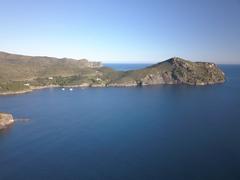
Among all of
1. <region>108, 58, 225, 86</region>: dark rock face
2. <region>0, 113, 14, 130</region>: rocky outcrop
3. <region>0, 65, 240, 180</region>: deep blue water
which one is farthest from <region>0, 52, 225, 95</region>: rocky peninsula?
<region>0, 113, 14, 130</region>: rocky outcrop

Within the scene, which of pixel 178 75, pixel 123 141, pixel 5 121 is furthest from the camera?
pixel 178 75

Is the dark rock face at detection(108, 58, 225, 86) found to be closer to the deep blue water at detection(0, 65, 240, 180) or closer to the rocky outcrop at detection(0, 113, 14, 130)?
the deep blue water at detection(0, 65, 240, 180)

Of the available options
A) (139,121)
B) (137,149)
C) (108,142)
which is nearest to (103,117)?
(139,121)

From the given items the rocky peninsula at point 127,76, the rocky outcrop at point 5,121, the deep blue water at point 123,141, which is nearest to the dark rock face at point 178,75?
the rocky peninsula at point 127,76

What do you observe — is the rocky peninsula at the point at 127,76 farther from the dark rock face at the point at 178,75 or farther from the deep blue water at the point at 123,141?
the deep blue water at the point at 123,141

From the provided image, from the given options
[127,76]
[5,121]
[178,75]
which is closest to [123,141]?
[5,121]

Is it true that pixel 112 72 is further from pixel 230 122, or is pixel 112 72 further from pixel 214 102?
pixel 230 122

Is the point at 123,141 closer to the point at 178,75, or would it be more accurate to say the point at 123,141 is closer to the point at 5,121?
the point at 5,121

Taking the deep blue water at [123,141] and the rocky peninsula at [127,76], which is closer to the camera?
the deep blue water at [123,141]

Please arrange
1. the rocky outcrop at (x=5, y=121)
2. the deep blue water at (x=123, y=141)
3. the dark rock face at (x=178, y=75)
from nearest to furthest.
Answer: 1. the deep blue water at (x=123, y=141)
2. the rocky outcrop at (x=5, y=121)
3. the dark rock face at (x=178, y=75)
